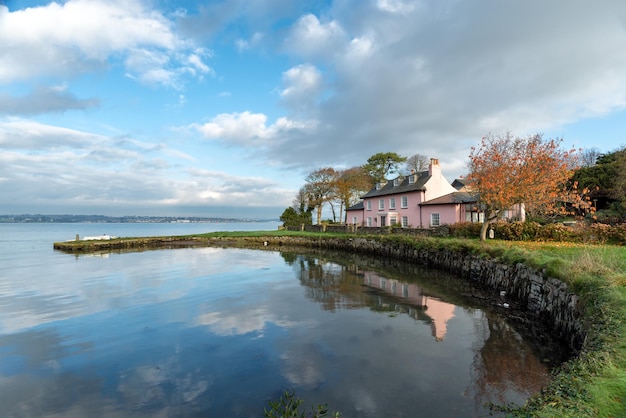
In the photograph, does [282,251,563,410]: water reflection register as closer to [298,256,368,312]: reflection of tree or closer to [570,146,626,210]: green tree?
[298,256,368,312]: reflection of tree

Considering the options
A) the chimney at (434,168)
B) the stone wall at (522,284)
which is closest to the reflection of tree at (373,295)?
the stone wall at (522,284)

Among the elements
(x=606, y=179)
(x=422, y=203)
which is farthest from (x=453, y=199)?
(x=606, y=179)

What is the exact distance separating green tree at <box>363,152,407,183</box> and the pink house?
14117 millimetres

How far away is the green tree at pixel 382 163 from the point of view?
63000 millimetres

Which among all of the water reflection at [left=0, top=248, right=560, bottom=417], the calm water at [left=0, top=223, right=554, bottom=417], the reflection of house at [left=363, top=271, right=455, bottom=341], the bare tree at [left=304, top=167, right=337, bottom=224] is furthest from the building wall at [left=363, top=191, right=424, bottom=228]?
the water reflection at [left=0, top=248, right=560, bottom=417]

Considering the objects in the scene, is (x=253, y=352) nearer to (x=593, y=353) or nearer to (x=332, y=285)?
(x=593, y=353)

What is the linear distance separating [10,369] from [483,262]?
20.7 metres

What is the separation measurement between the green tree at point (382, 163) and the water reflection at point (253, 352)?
1865 inches

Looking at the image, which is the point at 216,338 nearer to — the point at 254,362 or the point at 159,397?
the point at 254,362

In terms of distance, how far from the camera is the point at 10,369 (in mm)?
8453

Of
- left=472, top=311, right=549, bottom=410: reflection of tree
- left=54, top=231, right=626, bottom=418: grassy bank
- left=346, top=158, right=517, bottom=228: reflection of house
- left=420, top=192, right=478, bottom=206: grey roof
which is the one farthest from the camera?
left=346, top=158, right=517, bottom=228: reflection of house

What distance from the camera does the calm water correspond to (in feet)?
22.4

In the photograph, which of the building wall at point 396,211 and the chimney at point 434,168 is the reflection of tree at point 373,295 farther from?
the chimney at point 434,168

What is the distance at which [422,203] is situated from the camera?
127 ft
